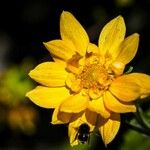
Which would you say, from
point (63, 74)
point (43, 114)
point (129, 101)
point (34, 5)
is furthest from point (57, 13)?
point (129, 101)

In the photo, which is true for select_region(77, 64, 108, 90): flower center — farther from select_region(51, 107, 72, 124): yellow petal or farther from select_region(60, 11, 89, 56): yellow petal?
select_region(51, 107, 72, 124): yellow petal

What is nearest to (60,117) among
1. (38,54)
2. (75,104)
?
(75,104)

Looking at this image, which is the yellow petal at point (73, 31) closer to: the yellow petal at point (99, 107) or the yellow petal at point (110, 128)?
the yellow petal at point (99, 107)

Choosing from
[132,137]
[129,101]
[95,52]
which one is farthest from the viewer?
[132,137]

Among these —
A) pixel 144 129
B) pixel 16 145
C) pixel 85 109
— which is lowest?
pixel 16 145

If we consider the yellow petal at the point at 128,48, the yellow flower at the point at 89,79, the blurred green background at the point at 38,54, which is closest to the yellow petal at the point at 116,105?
the yellow flower at the point at 89,79

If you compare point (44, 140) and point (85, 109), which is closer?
point (85, 109)

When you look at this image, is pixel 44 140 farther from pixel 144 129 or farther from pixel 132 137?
pixel 144 129
